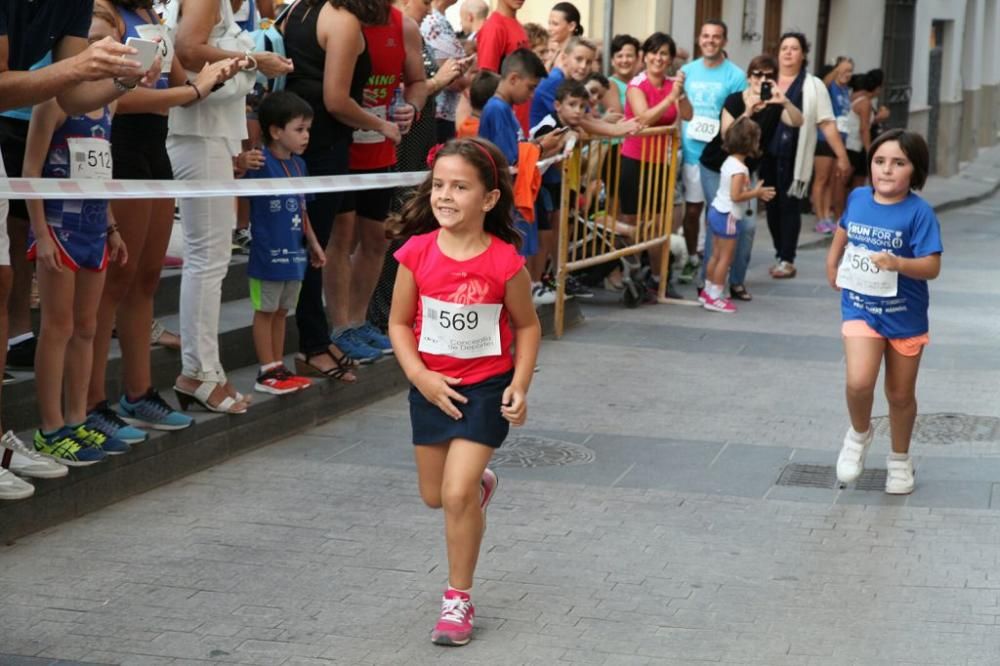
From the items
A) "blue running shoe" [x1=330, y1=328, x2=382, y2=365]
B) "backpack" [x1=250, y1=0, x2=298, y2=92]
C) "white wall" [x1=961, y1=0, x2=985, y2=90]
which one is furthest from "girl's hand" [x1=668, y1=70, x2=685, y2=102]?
"white wall" [x1=961, y1=0, x2=985, y2=90]

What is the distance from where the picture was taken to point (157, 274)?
22.7 ft

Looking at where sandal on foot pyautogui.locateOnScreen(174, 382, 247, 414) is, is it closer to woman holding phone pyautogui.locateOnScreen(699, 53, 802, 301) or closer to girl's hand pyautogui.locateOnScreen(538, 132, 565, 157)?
girl's hand pyautogui.locateOnScreen(538, 132, 565, 157)

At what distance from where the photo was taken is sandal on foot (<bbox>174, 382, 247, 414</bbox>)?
7328 mm

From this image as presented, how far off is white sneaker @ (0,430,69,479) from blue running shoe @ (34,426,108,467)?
0.08 metres

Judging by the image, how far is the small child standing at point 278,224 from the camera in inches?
297

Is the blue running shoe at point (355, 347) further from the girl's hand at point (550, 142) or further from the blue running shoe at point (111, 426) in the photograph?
the girl's hand at point (550, 142)

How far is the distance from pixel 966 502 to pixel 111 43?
4.07 meters

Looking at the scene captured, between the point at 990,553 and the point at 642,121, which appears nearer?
the point at 990,553

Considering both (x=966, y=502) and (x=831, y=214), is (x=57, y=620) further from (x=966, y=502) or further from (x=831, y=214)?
(x=831, y=214)

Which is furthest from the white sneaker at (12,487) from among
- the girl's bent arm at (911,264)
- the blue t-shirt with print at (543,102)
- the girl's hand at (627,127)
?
the girl's hand at (627,127)

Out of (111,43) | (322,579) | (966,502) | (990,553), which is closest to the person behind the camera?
(111,43)

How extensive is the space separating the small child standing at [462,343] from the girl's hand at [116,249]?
1704 millimetres

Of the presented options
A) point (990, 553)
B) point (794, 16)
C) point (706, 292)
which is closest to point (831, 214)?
point (794, 16)

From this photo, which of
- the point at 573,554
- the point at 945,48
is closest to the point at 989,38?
the point at 945,48
